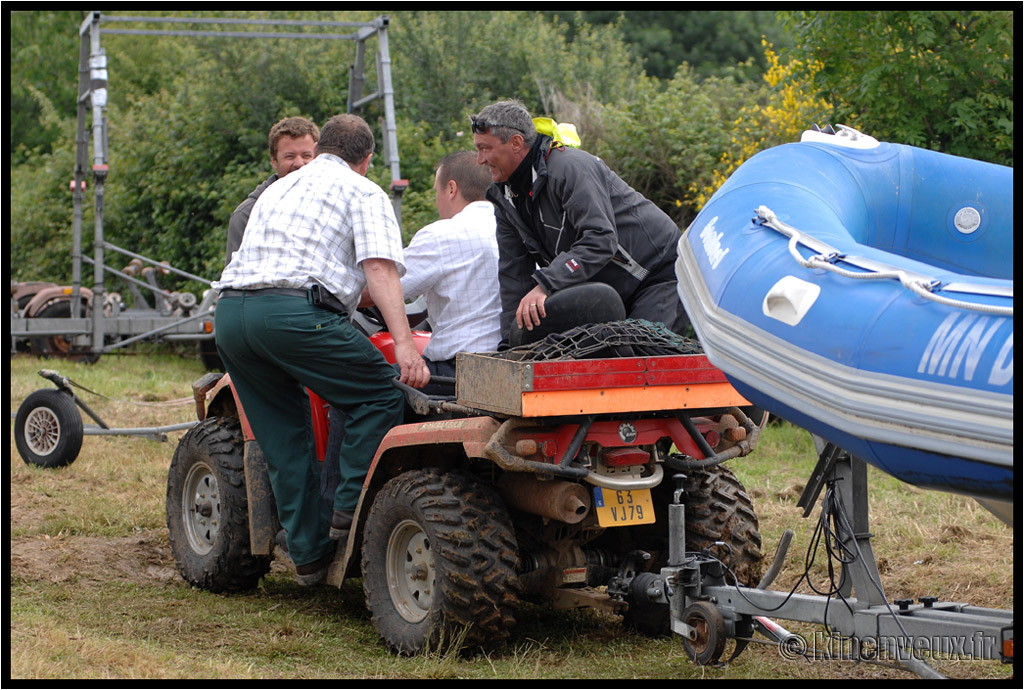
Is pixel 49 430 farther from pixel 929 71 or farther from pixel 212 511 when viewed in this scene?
pixel 929 71

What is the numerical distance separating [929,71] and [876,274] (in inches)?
233

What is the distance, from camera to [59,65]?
26.9m

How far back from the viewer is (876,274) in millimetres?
3029

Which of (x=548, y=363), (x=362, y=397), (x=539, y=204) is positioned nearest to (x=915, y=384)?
(x=548, y=363)

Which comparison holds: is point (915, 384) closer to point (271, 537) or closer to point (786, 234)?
point (786, 234)

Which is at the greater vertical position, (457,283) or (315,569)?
(457,283)

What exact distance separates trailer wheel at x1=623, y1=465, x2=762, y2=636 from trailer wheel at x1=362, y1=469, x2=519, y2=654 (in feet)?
2.24

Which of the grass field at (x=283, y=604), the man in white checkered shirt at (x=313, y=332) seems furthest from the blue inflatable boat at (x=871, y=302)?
the man in white checkered shirt at (x=313, y=332)

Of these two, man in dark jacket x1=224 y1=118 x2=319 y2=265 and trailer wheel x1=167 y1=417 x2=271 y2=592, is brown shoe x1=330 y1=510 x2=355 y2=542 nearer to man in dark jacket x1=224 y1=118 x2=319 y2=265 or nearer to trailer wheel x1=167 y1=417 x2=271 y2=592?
trailer wheel x1=167 y1=417 x2=271 y2=592

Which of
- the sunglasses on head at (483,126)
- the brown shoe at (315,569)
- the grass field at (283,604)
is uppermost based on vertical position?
the sunglasses on head at (483,126)

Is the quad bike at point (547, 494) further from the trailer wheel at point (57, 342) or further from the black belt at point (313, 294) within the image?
the trailer wheel at point (57, 342)

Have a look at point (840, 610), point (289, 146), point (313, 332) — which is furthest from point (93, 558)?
point (840, 610)

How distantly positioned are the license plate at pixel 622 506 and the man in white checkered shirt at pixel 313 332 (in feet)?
3.06

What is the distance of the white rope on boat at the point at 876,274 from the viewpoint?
281 cm
